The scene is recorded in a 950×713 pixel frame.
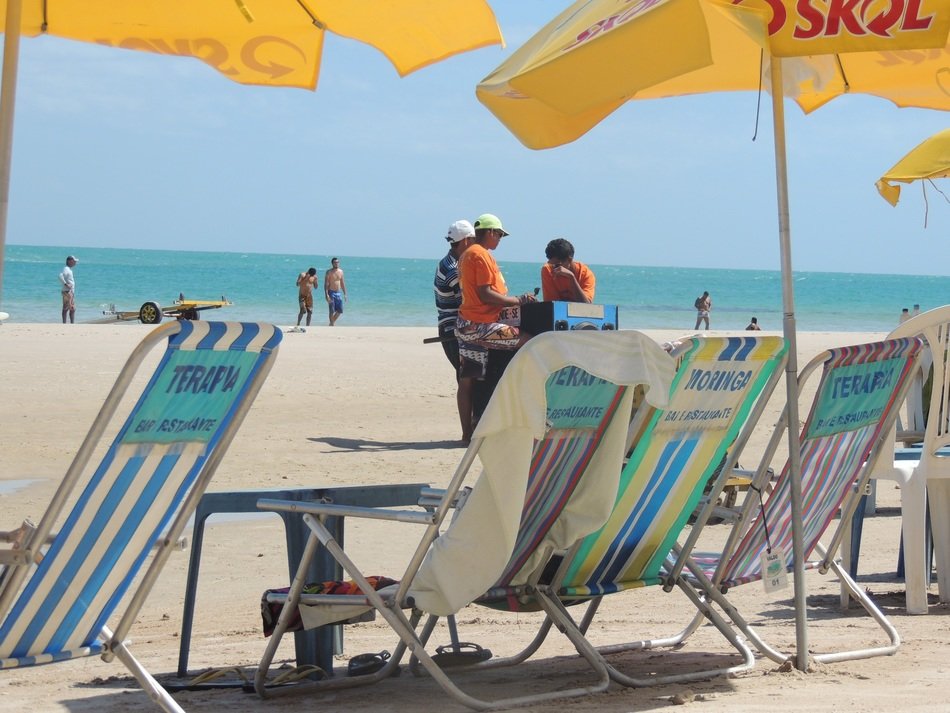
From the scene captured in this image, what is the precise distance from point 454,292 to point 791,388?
552 centimetres

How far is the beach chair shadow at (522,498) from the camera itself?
3.19 meters

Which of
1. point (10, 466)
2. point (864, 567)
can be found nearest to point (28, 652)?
point (864, 567)

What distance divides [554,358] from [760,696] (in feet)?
A: 3.71

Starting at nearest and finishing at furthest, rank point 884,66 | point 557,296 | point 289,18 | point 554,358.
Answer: point 554,358 < point 289,18 < point 884,66 < point 557,296

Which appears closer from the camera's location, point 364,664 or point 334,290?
point 364,664

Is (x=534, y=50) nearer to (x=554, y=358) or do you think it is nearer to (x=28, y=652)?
(x=554, y=358)

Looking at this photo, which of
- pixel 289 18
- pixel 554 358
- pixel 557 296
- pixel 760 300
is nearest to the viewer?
pixel 554 358

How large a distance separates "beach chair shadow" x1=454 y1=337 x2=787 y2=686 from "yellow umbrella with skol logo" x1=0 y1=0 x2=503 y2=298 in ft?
5.42

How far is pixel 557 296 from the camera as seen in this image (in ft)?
29.1

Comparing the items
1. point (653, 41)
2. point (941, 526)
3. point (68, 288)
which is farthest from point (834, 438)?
point (68, 288)

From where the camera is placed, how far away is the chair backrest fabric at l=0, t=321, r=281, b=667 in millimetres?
2846

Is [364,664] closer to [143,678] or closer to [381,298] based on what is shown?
[143,678]

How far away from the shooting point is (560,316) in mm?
8086

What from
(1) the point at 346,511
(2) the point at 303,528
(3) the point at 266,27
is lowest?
(2) the point at 303,528
